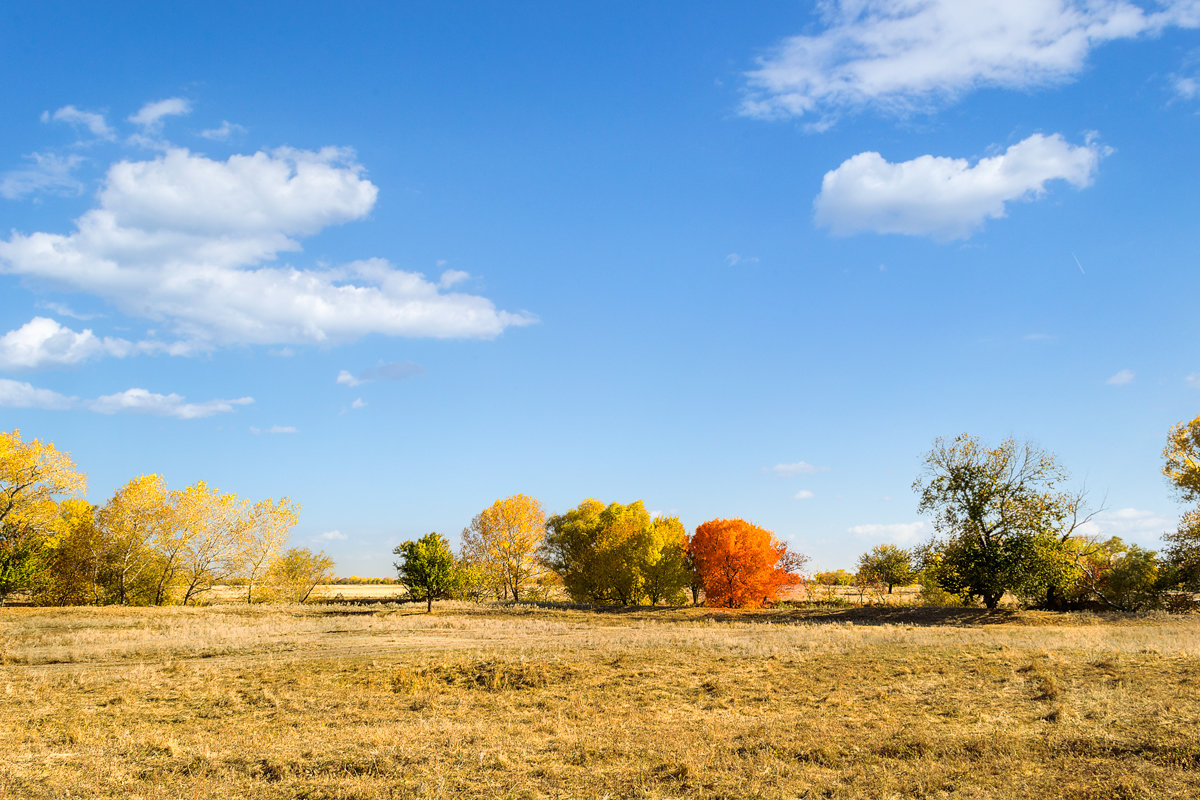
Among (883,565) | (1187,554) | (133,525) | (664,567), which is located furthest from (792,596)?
(133,525)

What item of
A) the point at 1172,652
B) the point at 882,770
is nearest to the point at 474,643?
the point at 882,770

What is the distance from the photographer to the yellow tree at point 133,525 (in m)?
62.1

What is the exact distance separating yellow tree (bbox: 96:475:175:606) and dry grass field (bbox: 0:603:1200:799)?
30.8 m

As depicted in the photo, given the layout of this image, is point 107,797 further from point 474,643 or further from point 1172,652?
point 1172,652

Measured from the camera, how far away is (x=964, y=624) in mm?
40156

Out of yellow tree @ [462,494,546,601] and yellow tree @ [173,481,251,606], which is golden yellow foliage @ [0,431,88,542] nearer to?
yellow tree @ [173,481,251,606]

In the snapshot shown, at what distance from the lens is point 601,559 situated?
227 feet

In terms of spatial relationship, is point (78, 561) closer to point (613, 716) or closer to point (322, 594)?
point (322, 594)

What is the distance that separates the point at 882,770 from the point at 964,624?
33.1 meters

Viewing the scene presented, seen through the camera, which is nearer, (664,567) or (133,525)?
(133,525)

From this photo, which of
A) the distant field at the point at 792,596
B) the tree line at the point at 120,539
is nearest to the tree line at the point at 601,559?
the distant field at the point at 792,596

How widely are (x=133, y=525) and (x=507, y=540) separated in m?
36.8

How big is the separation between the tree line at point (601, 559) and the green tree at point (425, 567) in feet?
0.28

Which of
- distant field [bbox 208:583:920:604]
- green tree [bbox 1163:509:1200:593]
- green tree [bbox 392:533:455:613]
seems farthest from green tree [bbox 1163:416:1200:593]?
green tree [bbox 392:533:455:613]
